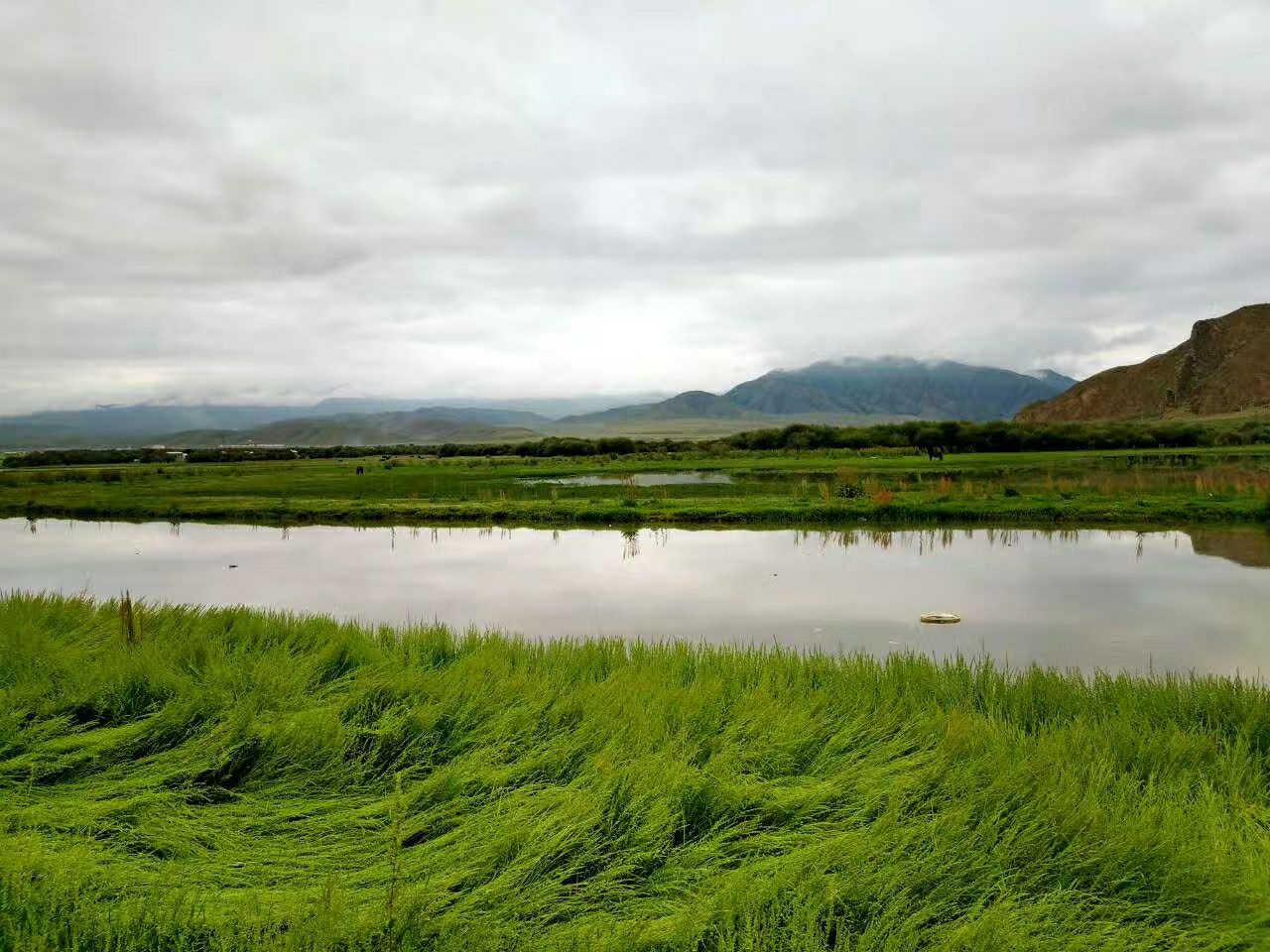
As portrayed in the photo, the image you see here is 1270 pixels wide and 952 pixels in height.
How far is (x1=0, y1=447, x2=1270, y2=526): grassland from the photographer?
85.4 feet

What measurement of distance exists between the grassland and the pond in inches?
112

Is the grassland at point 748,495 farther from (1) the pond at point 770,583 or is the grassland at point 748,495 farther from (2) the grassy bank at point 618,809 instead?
(2) the grassy bank at point 618,809

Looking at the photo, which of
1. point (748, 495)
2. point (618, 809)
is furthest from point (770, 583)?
point (748, 495)

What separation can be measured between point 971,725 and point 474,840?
13.0 feet

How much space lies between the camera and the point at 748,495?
108 ft

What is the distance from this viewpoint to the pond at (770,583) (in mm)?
11500

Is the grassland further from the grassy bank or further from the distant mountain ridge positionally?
the distant mountain ridge

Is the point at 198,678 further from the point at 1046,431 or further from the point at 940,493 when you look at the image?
the point at 1046,431

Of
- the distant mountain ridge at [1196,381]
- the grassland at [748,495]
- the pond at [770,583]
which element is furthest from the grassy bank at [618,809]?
the distant mountain ridge at [1196,381]

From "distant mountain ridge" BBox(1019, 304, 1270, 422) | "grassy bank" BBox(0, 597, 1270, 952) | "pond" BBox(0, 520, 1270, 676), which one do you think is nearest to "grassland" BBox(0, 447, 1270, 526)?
"pond" BBox(0, 520, 1270, 676)

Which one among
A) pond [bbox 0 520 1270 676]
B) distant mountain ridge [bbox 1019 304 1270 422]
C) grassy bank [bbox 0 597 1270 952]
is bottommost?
pond [bbox 0 520 1270 676]

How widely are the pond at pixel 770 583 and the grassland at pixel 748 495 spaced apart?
2.85 metres

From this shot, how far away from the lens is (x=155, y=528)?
30.0 meters

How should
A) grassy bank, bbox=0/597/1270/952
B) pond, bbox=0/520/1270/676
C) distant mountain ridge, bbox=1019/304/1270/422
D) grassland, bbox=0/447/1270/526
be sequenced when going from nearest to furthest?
grassy bank, bbox=0/597/1270/952, pond, bbox=0/520/1270/676, grassland, bbox=0/447/1270/526, distant mountain ridge, bbox=1019/304/1270/422
